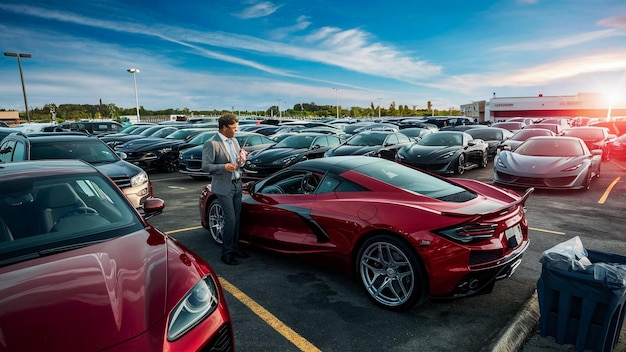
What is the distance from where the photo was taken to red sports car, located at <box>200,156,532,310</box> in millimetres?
3076

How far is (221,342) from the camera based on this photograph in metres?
2.12

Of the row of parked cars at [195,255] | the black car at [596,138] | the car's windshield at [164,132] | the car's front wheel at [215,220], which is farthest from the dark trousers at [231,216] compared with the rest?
the car's windshield at [164,132]

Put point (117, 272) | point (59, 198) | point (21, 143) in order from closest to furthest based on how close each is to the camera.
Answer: point (117, 272), point (59, 198), point (21, 143)

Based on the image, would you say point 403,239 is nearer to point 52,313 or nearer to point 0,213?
point 52,313

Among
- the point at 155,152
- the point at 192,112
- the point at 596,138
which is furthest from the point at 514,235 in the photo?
the point at 192,112

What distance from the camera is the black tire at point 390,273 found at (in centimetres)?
320

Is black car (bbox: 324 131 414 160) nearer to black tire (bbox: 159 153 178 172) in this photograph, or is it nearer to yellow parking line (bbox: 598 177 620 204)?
black tire (bbox: 159 153 178 172)

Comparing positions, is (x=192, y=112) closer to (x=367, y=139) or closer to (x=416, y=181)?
(x=367, y=139)

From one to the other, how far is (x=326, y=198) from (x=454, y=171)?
8285mm

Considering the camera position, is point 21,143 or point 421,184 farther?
point 21,143

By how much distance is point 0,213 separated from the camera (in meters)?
2.72

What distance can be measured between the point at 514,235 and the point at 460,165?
8444mm

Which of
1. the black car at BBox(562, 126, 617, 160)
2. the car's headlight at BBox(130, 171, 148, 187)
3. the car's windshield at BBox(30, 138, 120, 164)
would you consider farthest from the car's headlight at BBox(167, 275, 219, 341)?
the black car at BBox(562, 126, 617, 160)

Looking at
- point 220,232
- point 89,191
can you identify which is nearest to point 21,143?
point 220,232
